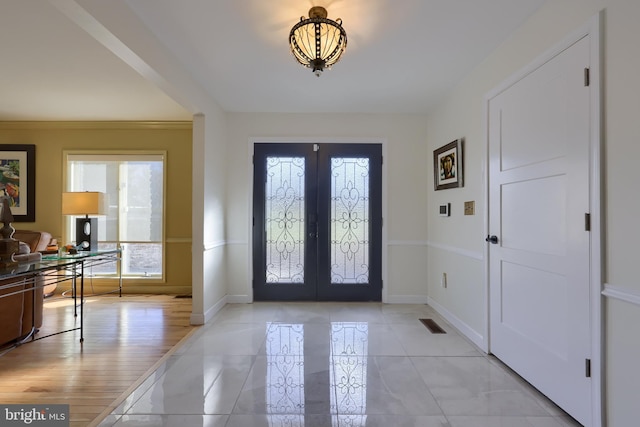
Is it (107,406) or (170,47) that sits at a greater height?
(170,47)

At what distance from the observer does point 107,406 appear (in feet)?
6.07

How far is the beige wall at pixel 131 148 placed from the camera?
4.55 m

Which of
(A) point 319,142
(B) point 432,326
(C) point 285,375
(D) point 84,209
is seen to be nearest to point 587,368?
(B) point 432,326

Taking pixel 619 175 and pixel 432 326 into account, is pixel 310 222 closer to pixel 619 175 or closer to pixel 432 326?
pixel 432 326

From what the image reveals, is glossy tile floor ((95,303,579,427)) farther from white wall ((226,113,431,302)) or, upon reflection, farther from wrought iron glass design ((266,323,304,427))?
white wall ((226,113,431,302))

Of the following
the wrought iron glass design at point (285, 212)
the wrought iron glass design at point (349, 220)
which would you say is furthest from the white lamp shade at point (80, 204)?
the wrought iron glass design at point (349, 220)

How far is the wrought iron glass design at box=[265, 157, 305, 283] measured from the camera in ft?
13.3

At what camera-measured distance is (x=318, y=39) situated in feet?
6.11

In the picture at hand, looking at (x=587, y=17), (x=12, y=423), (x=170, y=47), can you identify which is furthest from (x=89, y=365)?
(x=587, y=17)

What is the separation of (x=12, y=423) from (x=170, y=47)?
2768 mm

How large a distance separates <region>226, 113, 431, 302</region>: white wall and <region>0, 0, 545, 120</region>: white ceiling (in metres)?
0.19

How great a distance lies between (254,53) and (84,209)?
313 centimetres

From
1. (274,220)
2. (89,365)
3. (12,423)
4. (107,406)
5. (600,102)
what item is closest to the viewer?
(600,102)

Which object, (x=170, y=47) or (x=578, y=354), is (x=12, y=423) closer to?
(x=170, y=47)
